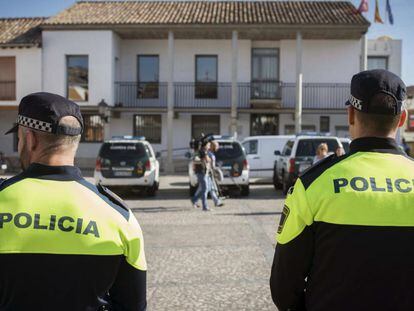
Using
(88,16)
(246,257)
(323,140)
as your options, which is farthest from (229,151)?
(88,16)

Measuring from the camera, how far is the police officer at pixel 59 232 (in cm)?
193

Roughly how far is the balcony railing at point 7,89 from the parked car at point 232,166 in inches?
591

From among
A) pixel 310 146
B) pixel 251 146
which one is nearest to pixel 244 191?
pixel 310 146

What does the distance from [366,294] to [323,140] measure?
13.0 meters

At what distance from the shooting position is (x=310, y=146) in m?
14.7

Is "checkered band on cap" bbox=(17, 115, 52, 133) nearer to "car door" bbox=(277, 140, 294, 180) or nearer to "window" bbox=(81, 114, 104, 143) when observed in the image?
"car door" bbox=(277, 140, 294, 180)

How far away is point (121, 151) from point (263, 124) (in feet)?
43.0

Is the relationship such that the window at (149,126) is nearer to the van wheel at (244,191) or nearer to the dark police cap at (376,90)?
the van wheel at (244,191)

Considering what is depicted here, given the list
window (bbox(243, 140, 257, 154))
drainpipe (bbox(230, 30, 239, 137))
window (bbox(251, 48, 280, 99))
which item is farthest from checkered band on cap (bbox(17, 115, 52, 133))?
window (bbox(251, 48, 280, 99))

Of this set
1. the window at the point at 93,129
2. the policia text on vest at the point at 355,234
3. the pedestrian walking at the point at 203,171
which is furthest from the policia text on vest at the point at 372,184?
the window at the point at 93,129

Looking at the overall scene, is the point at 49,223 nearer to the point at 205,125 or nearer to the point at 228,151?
the point at 228,151

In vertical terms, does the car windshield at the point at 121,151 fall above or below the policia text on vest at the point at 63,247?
below

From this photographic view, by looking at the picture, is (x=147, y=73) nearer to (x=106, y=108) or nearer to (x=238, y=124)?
(x=106, y=108)

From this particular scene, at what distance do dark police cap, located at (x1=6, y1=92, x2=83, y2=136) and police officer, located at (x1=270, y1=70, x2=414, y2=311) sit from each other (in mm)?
977
